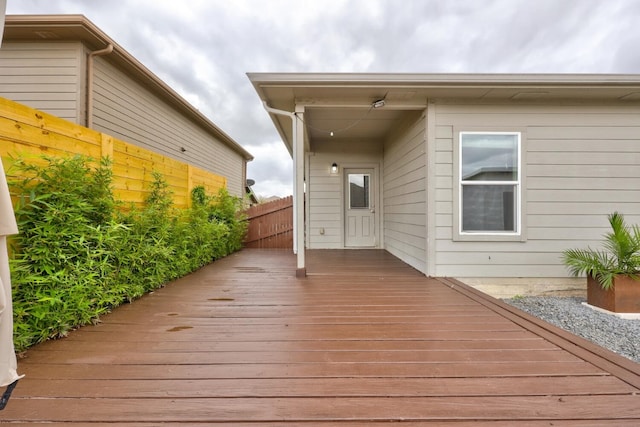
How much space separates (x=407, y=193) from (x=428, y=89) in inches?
68.1

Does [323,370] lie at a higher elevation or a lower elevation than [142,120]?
lower

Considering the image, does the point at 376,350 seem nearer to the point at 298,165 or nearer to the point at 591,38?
the point at 298,165

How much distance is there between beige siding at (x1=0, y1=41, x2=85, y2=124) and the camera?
14.3 ft

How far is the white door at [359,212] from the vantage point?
668cm

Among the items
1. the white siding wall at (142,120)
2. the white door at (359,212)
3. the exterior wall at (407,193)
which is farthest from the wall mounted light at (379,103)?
the white siding wall at (142,120)

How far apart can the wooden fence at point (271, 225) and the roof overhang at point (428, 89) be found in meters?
3.33

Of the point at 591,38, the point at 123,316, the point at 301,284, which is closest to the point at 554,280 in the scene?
the point at 301,284


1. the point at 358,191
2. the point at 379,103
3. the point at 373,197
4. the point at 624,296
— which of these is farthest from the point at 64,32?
the point at 624,296

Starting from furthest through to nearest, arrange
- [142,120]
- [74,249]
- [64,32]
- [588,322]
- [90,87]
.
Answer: [142,120] < [90,87] < [64,32] < [588,322] < [74,249]

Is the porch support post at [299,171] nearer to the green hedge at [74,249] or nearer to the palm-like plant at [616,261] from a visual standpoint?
the green hedge at [74,249]

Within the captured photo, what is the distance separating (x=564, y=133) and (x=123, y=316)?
550 cm

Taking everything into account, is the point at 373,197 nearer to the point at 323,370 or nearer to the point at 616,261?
the point at 616,261

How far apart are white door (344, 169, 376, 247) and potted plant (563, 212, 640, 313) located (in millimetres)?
3781

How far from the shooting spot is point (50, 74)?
4371 mm
